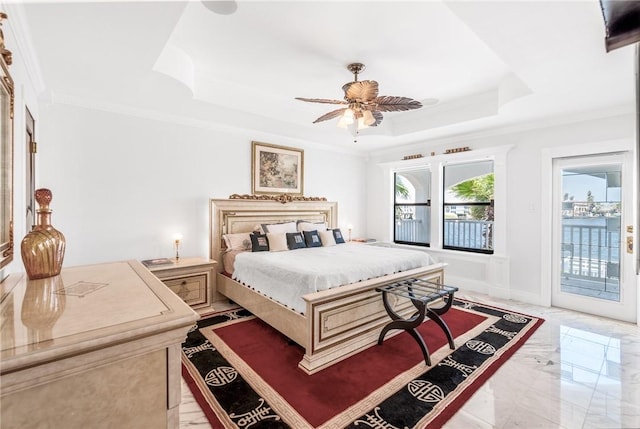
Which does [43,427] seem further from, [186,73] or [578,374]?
[578,374]

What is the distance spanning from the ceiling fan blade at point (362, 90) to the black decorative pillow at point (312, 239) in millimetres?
2195

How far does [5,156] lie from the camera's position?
4.91ft

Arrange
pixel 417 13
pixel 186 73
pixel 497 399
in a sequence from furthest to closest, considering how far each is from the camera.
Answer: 1. pixel 186 73
2. pixel 417 13
3. pixel 497 399

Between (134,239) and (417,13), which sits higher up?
(417,13)

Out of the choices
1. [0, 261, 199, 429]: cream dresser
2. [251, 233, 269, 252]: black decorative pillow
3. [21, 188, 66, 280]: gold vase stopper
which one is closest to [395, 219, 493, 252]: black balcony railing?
[251, 233, 269, 252]: black decorative pillow

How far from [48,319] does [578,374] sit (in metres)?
3.35

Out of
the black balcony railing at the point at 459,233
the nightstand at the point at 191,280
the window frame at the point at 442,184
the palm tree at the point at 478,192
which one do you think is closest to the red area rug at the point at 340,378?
the nightstand at the point at 191,280

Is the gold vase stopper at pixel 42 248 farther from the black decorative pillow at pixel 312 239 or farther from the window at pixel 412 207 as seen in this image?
the window at pixel 412 207

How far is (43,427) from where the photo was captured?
749 millimetres

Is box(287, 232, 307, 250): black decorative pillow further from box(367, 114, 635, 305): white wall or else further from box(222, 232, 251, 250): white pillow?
box(367, 114, 635, 305): white wall

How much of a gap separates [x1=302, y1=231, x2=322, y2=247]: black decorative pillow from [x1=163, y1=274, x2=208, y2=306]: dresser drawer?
1468mm

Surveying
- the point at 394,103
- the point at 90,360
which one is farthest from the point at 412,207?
the point at 90,360

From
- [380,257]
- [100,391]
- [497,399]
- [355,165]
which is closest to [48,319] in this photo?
[100,391]

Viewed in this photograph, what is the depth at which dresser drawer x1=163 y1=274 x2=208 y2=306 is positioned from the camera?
135 inches
